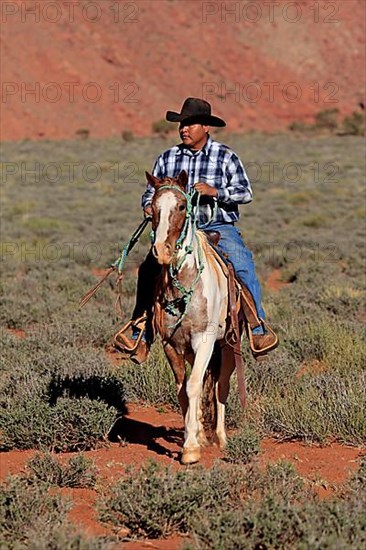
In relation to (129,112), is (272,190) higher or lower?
lower

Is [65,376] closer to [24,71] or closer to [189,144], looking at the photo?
[189,144]

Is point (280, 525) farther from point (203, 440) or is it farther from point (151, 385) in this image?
point (151, 385)

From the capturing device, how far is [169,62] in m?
76.7

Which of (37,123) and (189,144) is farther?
(37,123)

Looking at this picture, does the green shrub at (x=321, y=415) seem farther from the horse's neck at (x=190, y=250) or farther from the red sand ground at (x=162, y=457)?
the horse's neck at (x=190, y=250)

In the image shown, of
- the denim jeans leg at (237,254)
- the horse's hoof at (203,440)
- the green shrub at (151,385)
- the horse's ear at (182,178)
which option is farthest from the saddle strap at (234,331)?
the green shrub at (151,385)

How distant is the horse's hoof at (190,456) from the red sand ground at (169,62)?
61.1 m

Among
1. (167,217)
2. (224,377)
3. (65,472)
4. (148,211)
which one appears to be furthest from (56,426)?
(167,217)

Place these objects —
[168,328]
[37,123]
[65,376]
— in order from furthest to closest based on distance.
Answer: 1. [37,123]
2. [65,376]
3. [168,328]

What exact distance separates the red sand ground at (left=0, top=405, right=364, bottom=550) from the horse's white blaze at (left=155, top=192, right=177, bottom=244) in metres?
1.39

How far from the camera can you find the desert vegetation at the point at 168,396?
14.5 feet

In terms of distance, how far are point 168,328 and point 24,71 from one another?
66368 mm

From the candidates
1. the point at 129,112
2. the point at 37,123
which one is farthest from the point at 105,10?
the point at 37,123

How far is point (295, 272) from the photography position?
1582 cm
